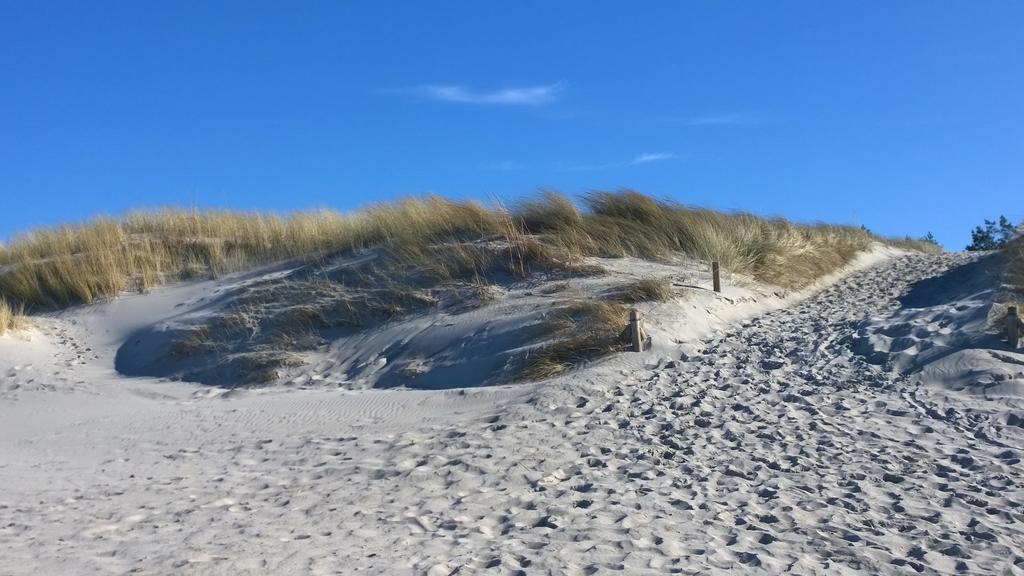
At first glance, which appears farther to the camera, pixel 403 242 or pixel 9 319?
pixel 403 242

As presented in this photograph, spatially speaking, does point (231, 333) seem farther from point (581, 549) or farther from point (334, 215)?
point (581, 549)

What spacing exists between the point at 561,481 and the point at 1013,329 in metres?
5.14

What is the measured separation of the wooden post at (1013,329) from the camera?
340 inches

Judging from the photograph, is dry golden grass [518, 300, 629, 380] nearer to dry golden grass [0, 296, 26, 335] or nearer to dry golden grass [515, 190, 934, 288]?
dry golden grass [515, 190, 934, 288]

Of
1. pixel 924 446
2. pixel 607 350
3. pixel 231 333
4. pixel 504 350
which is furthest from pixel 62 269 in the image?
pixel 924 446

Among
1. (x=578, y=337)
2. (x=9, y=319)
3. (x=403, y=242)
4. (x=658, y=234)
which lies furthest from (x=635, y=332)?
(x=9, y=319)

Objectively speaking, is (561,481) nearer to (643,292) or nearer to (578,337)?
(578,337)

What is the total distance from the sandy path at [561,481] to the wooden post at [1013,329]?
4.17 feet

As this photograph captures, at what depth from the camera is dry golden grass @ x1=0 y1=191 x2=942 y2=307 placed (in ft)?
42.1

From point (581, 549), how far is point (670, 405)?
10.5 ft

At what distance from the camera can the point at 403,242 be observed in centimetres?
1320

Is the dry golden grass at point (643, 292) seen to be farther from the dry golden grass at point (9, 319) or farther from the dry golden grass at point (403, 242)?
the dry golden grass at point (9, 319)

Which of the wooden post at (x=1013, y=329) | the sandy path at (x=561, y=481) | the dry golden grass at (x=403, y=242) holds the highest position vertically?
the dry golden grass at (x=403, y=242)

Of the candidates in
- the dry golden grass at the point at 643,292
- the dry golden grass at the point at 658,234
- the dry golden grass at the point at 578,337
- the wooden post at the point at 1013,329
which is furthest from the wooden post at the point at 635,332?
the wooden post at the point at 1013,329
